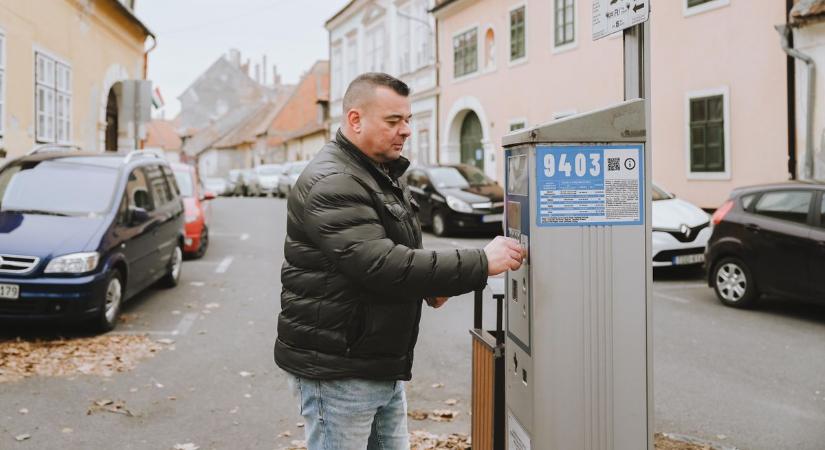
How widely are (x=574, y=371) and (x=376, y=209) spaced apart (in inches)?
38.0

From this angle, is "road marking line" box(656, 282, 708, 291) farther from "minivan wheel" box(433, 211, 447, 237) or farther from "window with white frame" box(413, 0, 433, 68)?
"window with white frame" box(413, 0, 433, 68)

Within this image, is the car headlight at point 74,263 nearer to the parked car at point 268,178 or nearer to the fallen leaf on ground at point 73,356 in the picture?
the fallen leaf on ground at point 73,356

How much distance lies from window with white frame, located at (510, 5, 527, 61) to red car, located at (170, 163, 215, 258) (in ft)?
35.1

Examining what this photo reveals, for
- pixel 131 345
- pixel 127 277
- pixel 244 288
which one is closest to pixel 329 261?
pixel 131 345

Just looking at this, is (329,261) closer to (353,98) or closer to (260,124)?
(353,98)

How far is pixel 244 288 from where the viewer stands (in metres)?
10.4

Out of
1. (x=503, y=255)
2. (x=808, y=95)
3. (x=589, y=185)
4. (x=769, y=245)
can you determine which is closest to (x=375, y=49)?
(x=808, y=95)

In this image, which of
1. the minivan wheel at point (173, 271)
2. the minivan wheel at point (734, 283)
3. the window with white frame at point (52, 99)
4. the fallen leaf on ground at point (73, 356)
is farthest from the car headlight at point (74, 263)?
the window with white frame at point (52, 99)

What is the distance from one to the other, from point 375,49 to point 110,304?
2868 cm

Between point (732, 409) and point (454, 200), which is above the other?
point (454, 200)

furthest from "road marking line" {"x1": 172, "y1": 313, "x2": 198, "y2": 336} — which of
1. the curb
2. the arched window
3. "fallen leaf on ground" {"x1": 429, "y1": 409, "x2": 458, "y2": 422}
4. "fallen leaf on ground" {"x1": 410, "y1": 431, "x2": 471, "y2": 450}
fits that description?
the arched window

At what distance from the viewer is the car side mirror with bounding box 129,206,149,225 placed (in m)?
8.27

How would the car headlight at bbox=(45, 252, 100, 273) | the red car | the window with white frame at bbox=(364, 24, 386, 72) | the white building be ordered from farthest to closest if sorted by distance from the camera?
the window with white frame at bbox=(364, 24, 386, 72), the white building, the red car, the car headlight at bbox=(45, 252, 100, 273)

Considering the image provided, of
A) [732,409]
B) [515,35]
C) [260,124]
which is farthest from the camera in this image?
[260,124]
